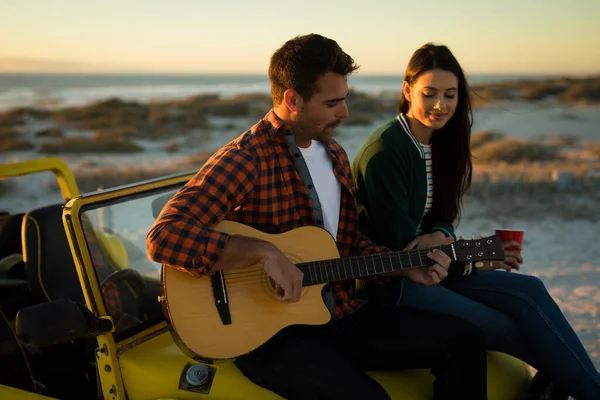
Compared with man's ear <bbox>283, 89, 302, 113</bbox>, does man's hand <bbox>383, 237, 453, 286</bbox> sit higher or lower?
lower

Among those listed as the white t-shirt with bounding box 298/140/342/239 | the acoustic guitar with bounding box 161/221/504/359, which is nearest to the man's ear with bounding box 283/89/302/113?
the white t-shirt with bounding box 298/140/342/239

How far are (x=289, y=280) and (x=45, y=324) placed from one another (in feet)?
2.57

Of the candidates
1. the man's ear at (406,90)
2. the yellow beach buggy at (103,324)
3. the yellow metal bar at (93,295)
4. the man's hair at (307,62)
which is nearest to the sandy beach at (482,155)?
the yellow beach buggy at (103,324)

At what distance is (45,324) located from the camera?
6.81 feet

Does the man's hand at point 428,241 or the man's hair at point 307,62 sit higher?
the man's hair at point 307,62

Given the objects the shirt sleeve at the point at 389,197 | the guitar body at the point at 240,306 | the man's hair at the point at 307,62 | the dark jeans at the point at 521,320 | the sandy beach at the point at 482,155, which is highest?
the man's hair at the point at 307,62

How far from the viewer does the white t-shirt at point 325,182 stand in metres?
2.67

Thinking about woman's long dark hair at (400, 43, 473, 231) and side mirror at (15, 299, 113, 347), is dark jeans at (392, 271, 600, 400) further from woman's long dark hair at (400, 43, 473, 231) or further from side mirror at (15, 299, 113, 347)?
side mirror at (15, 299, 113, 347)

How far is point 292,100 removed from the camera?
8.23 feet

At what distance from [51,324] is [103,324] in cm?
24

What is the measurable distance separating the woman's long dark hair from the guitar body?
2.75 feet

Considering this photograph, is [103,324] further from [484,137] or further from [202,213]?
[484,137]

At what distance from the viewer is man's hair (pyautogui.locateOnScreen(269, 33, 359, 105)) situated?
247 centimetres

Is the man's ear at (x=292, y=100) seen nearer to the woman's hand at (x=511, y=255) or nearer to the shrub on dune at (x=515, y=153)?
the woman's hand at (x=511, y=255)
